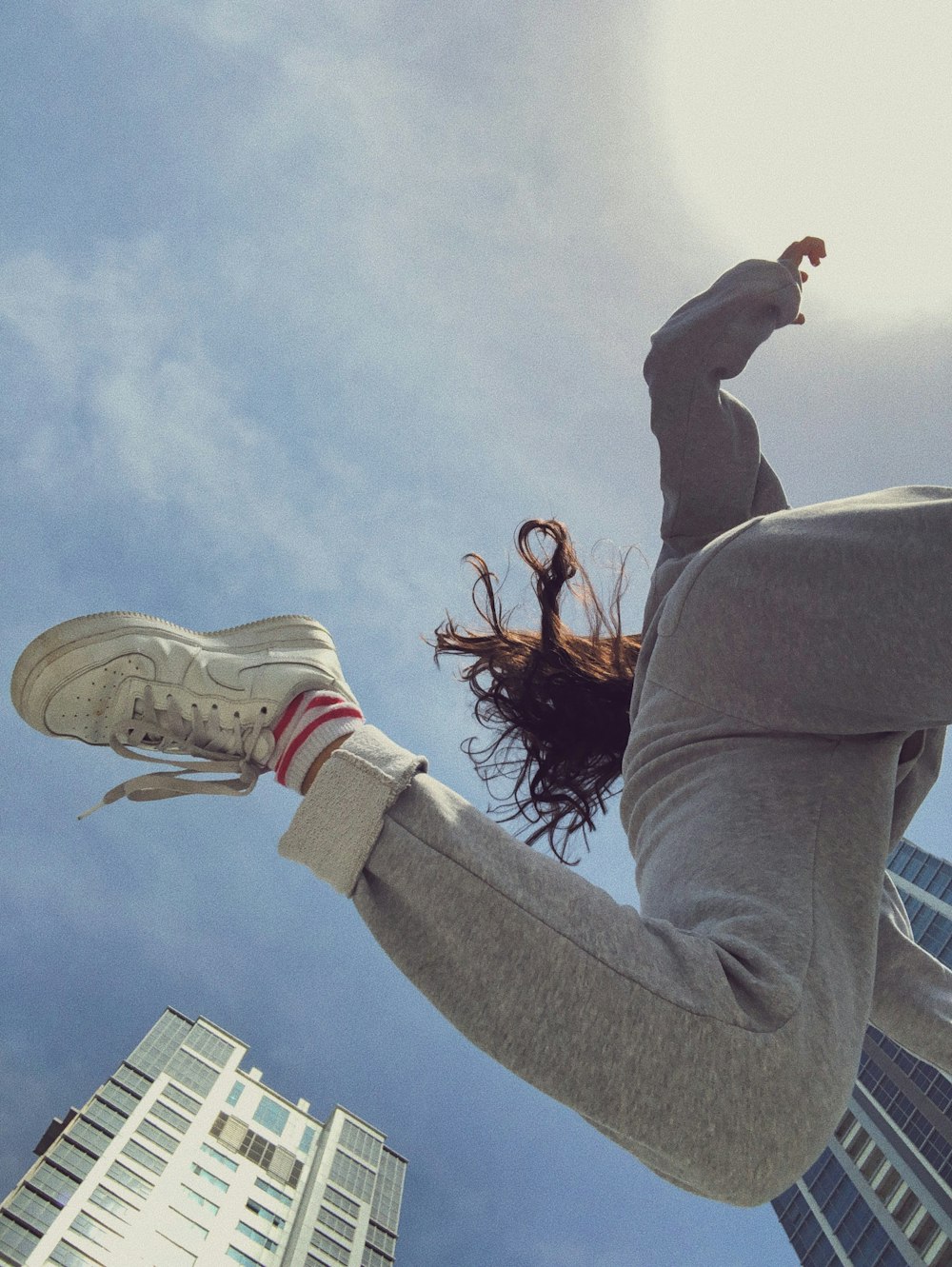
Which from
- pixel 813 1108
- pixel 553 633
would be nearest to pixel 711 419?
pixel 553 633

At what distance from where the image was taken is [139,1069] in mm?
41094

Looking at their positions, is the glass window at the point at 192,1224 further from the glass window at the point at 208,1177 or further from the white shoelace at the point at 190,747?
the white shoelace at the point at 190,747

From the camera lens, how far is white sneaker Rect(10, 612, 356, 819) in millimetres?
1924

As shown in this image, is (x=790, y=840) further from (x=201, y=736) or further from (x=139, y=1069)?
(x=139, y=1069)

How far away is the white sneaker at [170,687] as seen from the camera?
1.92 m

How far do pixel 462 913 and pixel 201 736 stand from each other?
3.40 ft

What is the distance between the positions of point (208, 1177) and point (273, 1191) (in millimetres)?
3318

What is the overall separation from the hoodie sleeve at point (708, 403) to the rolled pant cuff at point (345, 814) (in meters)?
1.66

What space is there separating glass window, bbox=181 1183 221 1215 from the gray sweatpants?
139 feet

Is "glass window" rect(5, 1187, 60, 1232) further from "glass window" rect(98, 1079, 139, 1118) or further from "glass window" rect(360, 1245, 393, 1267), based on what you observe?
"glass window" rect(360, 1245, 393, 1267)

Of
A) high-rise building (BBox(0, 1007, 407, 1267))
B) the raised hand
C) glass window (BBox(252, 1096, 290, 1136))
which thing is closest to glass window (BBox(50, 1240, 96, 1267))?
high-rise building (BBox(0, 1007, 407, 1267))

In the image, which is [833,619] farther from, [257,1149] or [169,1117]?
[257,1149]

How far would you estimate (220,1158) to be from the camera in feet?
126

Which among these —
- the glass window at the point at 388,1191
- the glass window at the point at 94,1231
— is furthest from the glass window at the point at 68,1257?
the glass window at the point at 388,1191
